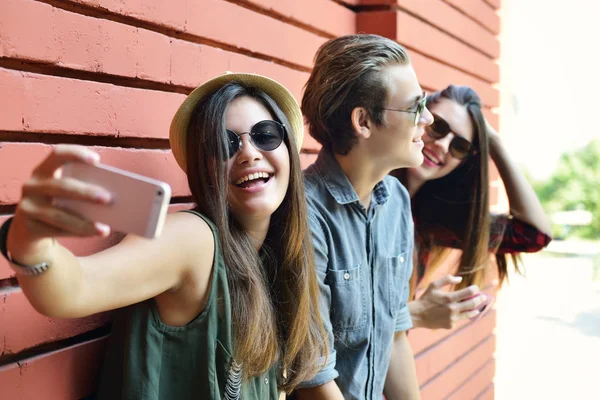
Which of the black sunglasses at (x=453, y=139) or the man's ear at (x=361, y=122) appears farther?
the black sunglasses at (x=453, y=139)

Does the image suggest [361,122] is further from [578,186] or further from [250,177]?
[578,186]

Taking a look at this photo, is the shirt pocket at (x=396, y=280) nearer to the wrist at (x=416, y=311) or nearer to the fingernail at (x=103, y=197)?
the wrist at (x=416, y=311)

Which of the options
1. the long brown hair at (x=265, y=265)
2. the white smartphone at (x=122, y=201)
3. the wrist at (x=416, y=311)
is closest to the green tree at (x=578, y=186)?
the wrist at (x=416, y=311)

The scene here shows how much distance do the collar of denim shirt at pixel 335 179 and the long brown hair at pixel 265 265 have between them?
1.38 feet

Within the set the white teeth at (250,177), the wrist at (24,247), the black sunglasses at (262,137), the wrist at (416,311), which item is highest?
the black sunglasses at (262,137)

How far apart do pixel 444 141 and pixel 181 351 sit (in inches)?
78.6

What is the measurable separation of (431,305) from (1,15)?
2.25 metres

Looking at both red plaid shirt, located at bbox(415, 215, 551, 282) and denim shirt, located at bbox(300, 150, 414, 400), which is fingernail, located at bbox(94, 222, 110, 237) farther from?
red plaid shirt, located at bbox(415, 215, 551, 282)

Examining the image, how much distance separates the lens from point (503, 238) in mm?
3949

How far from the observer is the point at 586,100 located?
2283 cm

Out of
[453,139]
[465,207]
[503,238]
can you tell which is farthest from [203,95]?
[503,238]

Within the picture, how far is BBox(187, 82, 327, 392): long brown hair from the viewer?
184 cm

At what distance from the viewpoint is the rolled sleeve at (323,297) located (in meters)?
2.29

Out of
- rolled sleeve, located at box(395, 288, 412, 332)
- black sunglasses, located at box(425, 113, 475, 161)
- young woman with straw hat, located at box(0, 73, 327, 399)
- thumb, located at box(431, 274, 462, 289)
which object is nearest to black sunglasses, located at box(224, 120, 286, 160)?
young woman with straw hat, located at box(0, 73, 327, 399)
